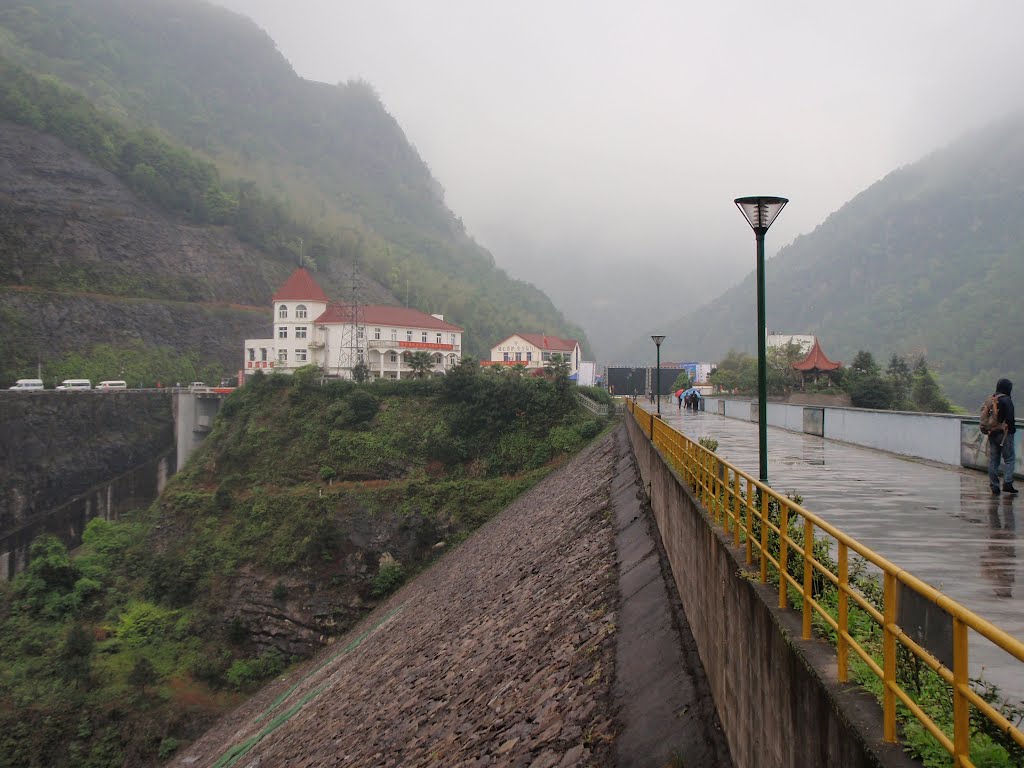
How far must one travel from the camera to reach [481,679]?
10172mm

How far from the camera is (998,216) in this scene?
532 feet

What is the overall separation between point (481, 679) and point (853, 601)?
686 centimetres

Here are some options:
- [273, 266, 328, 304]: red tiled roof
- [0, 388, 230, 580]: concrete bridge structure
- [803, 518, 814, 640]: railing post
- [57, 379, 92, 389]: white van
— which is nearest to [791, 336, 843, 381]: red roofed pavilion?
[273, 266, 328, 304]: red tiled roof

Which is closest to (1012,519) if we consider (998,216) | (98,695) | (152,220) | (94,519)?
(98,695)

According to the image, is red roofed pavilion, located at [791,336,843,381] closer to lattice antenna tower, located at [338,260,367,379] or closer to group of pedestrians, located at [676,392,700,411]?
group of pedestrians, located at [676,392,700,411]

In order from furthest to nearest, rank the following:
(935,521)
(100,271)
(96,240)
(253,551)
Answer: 1. (96,240)
2. (100,271)
3. (253,551)
4. (935,521)

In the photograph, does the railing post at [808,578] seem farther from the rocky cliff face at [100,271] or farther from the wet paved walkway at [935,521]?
the rocky cliff face at [100,271]

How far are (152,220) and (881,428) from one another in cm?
7448

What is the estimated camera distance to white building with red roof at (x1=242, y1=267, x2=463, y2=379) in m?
57.8

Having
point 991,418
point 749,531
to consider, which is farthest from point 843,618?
point 991,418

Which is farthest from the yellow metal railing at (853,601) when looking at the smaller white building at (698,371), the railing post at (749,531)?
the smaller white building at (698,371)

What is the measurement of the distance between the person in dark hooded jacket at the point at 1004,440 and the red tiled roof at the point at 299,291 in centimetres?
5530

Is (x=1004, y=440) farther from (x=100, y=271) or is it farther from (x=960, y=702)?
(x=100, y=271)

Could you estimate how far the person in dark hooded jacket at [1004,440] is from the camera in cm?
Result: 905
